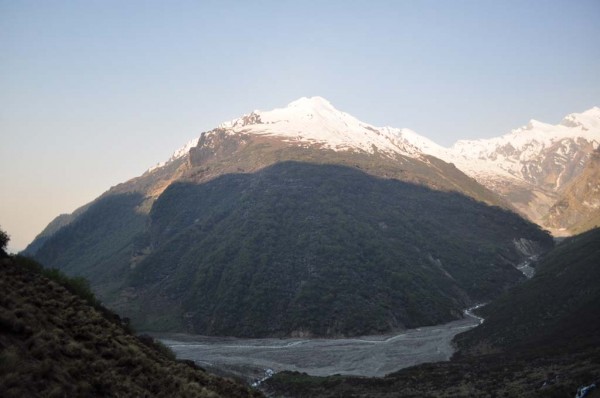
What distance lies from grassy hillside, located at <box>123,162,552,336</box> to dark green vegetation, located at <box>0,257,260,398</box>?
9206 cm

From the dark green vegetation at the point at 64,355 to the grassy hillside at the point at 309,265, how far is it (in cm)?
9206

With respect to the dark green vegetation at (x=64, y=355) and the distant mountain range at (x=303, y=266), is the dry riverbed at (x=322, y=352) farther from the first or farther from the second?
the dark green vegetation at (x=64, y=355)

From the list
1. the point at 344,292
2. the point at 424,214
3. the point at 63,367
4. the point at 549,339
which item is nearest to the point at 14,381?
the point at 63,367

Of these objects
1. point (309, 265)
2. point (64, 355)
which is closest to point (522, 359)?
point (64, 355)

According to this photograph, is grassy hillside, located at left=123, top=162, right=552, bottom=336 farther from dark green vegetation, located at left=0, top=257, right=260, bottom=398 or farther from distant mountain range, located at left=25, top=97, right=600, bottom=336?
dark green vegetation, located at left=0, top=257, right=260, bottom=398

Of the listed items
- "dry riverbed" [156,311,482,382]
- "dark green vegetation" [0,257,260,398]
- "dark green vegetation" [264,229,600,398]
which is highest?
"dark green vegetation" [0,257,260,398]

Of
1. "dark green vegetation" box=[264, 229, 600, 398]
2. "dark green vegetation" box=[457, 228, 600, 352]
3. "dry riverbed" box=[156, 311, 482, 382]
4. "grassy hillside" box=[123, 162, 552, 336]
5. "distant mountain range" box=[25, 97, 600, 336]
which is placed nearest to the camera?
"dark green vegetation" box=[264, 229, 600, 398]

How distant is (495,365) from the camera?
5791 centimetres

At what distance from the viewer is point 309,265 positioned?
5541 inches

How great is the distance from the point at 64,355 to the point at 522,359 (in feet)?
178

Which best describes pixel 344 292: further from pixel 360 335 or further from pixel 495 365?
pixel 495 365

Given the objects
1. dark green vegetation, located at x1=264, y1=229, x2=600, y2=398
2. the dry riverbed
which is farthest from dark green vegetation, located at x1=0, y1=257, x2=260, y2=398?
the dry riverbed

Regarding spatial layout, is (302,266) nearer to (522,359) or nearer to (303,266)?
(303,266)

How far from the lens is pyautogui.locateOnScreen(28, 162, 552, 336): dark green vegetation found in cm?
12394
